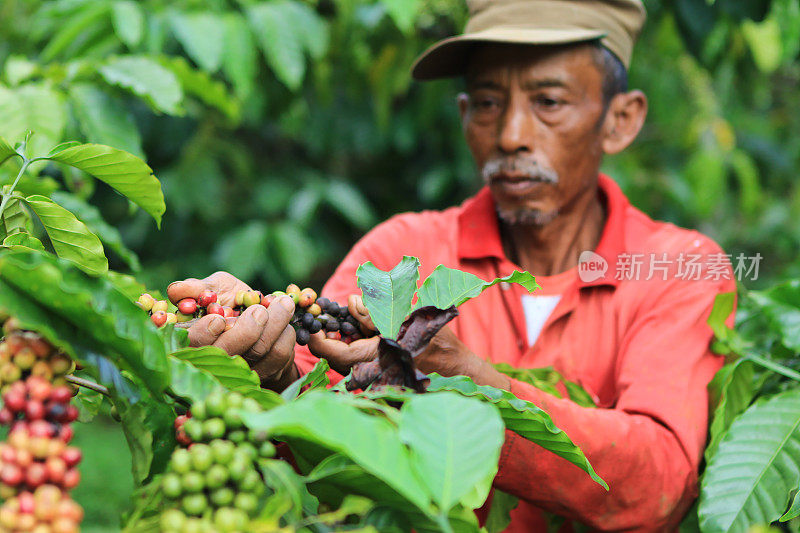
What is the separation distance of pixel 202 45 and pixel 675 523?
1.75 metres

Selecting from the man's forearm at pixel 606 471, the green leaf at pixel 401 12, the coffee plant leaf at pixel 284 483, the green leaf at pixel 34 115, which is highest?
the green leaf at pixel 401 12

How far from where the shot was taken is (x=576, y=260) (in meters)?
1.80

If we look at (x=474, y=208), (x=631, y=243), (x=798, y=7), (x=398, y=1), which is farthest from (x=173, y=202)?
(x=798, y=7)

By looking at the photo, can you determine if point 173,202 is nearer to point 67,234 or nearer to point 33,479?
point 67,234

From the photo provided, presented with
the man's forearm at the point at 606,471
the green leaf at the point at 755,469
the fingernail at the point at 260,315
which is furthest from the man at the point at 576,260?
the fingernail at the point at 260,315

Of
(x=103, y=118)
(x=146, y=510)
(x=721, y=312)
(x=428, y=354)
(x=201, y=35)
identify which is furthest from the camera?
(x=201, y=35)

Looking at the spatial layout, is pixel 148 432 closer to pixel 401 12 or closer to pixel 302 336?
pixel 302 336

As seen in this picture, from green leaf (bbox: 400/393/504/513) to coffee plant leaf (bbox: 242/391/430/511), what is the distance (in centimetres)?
1

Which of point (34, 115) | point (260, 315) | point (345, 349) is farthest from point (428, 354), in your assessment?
point (34, 115)

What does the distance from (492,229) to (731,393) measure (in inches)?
25.9

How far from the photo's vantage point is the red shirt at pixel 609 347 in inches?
46.8

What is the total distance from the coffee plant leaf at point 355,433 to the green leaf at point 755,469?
70 cm

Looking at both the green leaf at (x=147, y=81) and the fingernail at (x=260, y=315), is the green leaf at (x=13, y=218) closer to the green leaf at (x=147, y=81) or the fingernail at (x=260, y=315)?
the fingernail at (x=260, y=315)

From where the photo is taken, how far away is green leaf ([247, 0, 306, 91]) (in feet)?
7.72
